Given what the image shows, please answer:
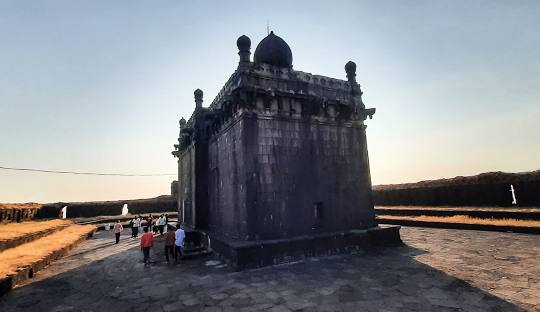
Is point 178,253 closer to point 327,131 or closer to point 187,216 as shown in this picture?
point 187,216

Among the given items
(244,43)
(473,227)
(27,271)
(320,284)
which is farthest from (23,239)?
(473,227)

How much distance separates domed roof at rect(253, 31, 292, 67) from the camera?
13590 millimetres

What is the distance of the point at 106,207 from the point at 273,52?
31414mm

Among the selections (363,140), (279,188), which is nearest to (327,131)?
(363,140)

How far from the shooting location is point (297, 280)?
25.6 feet

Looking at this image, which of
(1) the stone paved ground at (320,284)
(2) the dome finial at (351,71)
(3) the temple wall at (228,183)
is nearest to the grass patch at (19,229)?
(1) the stone paved ground at (320,284)

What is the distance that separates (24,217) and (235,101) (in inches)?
1147

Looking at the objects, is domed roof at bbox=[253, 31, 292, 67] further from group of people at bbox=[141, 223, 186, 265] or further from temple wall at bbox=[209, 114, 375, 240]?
group of people at bbox=[141, 223, 186, 265]

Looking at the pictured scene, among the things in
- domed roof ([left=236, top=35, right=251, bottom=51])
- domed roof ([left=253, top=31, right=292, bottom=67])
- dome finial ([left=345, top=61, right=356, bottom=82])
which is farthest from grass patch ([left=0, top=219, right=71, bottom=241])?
dome finial ([left=345, top=61, right=356, bottom=82])

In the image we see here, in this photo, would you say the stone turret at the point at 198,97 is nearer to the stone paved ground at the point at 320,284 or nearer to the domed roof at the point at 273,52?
the domed roof at the point at 273,52

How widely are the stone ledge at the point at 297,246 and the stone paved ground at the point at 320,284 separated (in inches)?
16.9

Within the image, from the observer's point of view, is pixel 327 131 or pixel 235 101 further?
pixel 327 131

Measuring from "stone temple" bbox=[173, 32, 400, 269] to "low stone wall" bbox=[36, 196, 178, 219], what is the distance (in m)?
24.9

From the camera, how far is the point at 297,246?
395 inches
